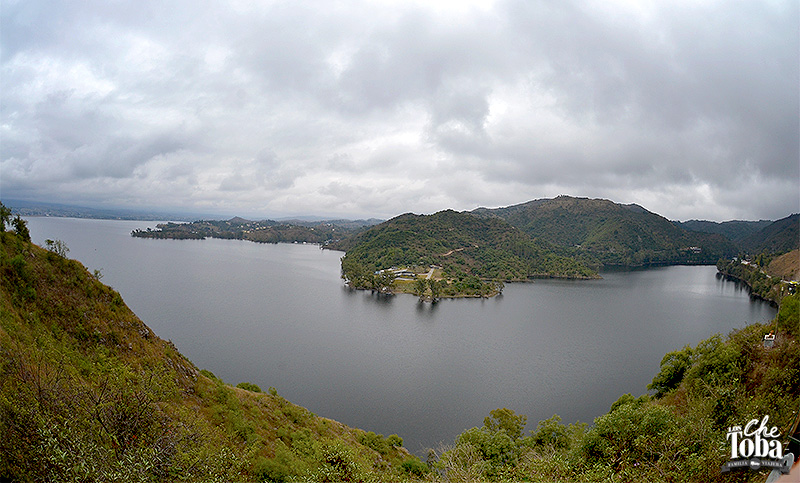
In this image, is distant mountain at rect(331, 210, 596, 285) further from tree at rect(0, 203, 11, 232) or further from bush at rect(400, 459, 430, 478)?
tree at rect(0, 203, 11, 232)

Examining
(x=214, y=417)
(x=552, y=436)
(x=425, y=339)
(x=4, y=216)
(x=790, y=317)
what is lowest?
(x=425, y=339)

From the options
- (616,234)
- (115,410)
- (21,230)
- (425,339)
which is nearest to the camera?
(115,410)

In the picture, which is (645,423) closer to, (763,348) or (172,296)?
(763,348)

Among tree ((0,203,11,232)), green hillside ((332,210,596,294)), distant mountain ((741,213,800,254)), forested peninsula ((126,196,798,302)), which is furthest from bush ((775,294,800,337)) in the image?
distant mountain ((741,213,800,254))

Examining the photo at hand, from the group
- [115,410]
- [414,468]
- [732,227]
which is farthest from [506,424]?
[732,227]

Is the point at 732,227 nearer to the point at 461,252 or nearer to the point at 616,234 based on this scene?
the point at 616,234

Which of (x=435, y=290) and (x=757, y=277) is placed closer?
(x=435, y=290)

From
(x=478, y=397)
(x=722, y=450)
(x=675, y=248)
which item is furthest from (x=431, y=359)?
(x=675, y=248)
